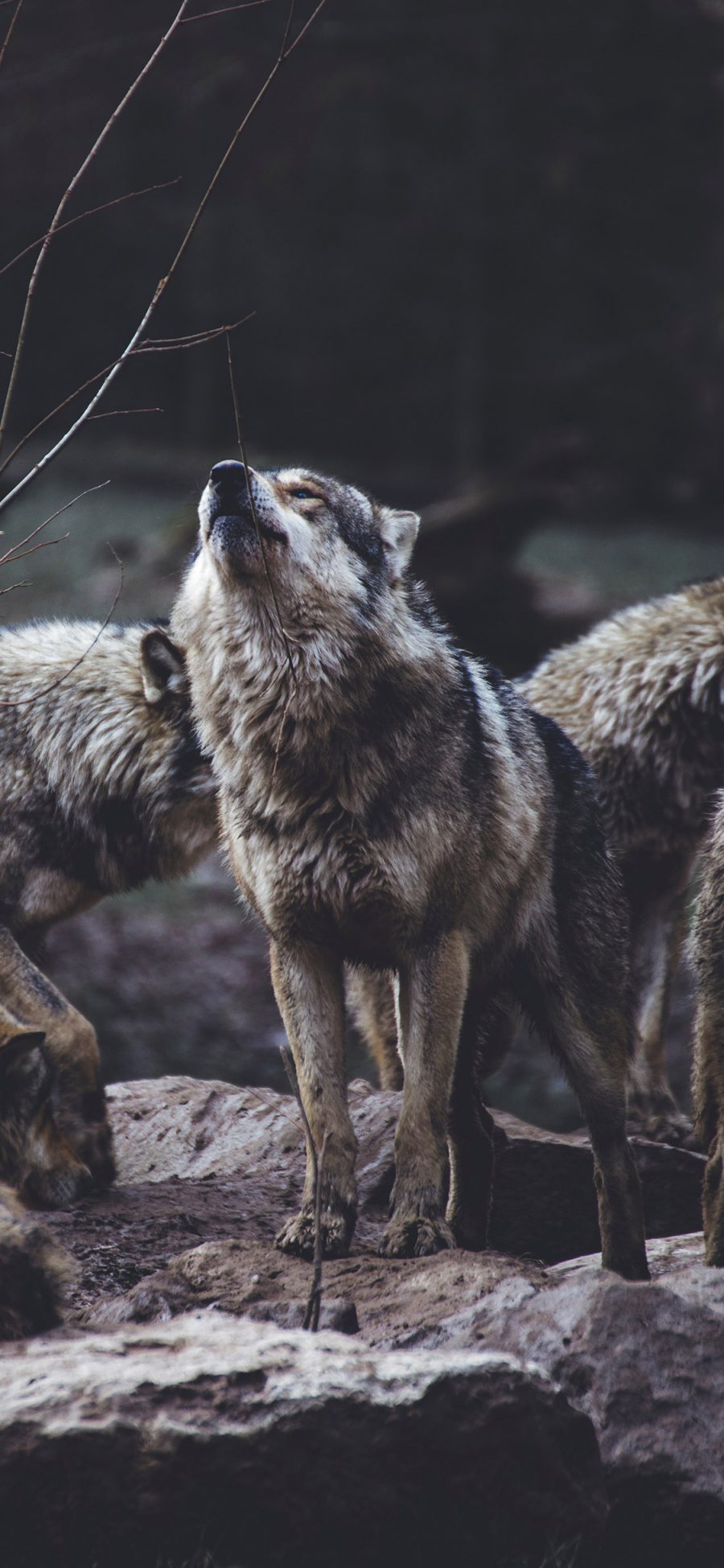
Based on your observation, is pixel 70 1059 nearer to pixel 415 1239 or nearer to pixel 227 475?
pixel 415 1239

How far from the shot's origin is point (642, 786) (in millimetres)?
6906

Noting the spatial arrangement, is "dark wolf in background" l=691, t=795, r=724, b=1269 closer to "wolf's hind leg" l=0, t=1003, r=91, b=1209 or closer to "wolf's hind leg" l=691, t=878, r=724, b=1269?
"wolf's hind leg" l=691, t=878, r=724, b=1269

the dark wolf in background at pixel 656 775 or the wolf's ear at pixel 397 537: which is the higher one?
the wolf's ear at pixel 397 537

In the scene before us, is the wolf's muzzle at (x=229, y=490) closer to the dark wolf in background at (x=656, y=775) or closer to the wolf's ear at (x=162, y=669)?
the wolf's ear at (x=162, y=669)

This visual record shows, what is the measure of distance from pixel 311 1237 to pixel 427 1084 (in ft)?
1.72

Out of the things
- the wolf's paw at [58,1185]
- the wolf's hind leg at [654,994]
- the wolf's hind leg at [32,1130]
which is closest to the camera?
the wolf's hind leg at [32,1130]

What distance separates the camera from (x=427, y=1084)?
13.4 feet

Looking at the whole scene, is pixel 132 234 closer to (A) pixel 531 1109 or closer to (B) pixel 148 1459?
(A) pixel 531 1109

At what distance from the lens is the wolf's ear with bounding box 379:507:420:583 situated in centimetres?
459

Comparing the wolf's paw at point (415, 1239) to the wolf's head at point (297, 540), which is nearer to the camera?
the wolf's paw at point (415, 1239)

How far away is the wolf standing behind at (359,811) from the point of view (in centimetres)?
408

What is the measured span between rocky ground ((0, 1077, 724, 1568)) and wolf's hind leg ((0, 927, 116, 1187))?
4.08ft

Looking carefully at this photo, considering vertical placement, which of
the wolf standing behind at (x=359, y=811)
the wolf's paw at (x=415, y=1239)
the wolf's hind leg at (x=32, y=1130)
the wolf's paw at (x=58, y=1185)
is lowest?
the wolf's paw at (x=415, y=1239)

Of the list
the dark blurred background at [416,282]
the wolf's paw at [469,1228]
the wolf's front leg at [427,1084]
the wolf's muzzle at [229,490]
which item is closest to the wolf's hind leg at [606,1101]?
the wolf's paw at [469,1228]
